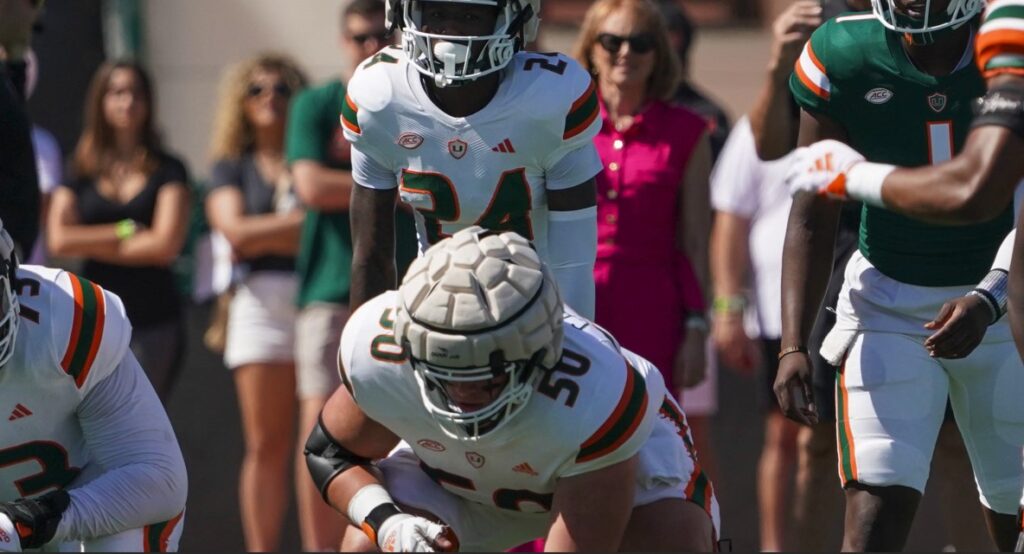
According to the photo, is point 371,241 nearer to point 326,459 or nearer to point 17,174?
point 326,459

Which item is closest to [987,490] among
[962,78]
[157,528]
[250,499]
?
[962,78]

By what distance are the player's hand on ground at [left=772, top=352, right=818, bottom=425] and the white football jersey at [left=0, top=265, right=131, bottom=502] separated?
1.53 meters

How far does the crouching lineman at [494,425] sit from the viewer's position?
3.55m

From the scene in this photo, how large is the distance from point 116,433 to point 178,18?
19.6ft

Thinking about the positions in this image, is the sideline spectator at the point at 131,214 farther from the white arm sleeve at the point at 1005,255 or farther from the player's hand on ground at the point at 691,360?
Answer: the white arm sleeve at the point at 1005,255

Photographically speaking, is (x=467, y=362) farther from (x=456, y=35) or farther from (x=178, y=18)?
(x=178, y=18)

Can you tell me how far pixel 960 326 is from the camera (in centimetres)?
405

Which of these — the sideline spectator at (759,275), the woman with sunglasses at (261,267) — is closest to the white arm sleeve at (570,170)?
the sideline spectator at (759,275)

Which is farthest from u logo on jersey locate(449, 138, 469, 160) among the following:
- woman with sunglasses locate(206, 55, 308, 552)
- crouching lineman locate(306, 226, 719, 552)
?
woman with sunglasses locate(206, 55, 308, 552)

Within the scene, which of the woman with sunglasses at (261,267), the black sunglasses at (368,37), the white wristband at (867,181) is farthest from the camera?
the woman with sunglasses at (261,267)

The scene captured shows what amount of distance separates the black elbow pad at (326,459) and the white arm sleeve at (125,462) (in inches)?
12.0

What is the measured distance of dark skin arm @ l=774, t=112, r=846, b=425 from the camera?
4.27 meters

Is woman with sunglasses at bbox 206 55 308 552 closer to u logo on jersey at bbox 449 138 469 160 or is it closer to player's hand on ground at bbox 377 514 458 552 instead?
u logo on jersey at bbox 449 138 469 160

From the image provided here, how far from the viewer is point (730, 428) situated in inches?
317
